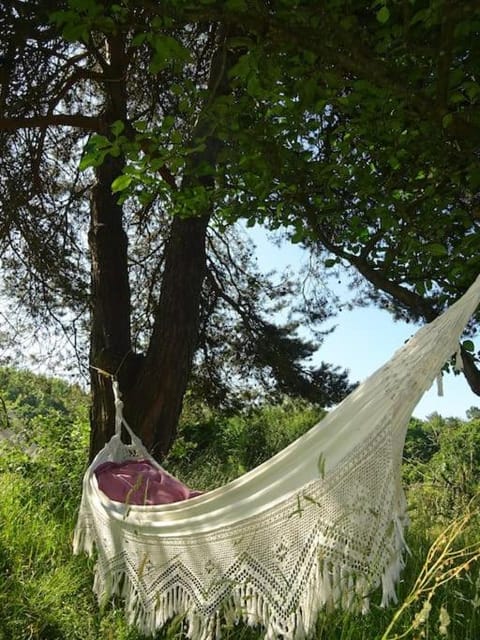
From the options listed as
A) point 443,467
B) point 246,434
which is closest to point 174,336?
point 443,467

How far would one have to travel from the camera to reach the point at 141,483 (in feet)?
7.74

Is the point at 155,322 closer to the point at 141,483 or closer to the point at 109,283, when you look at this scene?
the point at 109,283

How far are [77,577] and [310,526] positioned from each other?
3.92 ft

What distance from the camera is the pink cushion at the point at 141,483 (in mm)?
2299

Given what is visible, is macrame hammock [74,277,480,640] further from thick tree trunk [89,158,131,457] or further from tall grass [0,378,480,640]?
thick tree trunk [89,158,131,457]

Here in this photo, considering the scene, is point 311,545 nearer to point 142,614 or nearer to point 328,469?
point 328,469

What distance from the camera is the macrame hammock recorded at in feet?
4.69

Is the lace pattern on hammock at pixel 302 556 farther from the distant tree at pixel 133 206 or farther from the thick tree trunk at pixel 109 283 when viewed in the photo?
the thick tree trunk at pixel 109 283

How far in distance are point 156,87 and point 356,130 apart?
2.16 metres

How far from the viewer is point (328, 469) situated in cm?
A: 150

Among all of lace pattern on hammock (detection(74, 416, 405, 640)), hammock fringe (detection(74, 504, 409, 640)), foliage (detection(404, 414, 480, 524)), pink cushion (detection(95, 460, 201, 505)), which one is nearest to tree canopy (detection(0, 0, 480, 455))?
foliage (detection(404, 414, 480, 524))

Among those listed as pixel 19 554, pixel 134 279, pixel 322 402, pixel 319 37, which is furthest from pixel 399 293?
pixel 134 279

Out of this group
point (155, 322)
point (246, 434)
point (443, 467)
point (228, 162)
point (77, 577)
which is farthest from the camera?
point (246, 434)

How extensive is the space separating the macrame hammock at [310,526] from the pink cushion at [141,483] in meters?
0.43
